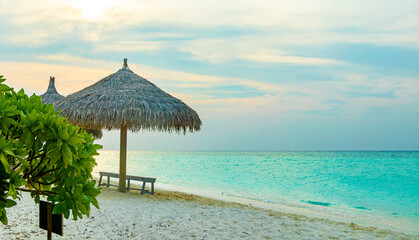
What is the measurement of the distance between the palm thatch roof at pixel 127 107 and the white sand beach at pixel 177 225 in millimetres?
1816

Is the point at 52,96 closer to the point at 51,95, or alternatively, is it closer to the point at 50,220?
the point at 51,95

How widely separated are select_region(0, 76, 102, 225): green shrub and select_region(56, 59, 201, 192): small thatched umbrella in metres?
6.00

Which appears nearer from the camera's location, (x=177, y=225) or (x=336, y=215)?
(x=177, y=225)

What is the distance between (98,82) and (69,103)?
3.08 feet

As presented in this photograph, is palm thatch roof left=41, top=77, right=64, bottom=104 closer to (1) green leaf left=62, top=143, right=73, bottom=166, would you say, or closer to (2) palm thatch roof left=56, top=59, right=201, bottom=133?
(2) palm thatch roof left=56, top=59, right=201, bottom=133

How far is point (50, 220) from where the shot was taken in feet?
9.82

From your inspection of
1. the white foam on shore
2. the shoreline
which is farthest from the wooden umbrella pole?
the white foam on shore

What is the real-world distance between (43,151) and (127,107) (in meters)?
6.36

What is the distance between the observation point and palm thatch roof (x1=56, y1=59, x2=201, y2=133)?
8.29m

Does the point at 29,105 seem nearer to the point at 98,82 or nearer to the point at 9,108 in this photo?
the point at 9,108

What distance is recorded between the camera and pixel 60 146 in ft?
5.88

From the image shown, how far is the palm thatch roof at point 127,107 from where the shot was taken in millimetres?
8289

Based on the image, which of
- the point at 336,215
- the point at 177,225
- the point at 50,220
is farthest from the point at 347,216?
the point at 50,220

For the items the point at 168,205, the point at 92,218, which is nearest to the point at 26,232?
the point at 92,218
